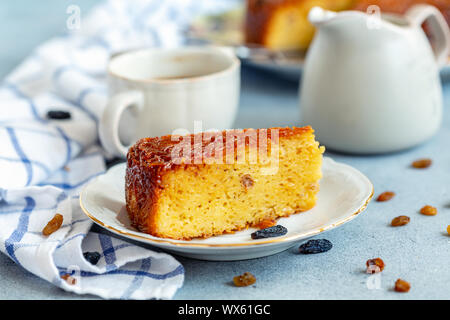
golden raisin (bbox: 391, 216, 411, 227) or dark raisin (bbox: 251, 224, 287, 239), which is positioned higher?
dark raisin (bbox: 251, 224, 287, 239)

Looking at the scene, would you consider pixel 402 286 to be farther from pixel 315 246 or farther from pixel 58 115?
pixel 58 115

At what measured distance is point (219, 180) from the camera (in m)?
0.99

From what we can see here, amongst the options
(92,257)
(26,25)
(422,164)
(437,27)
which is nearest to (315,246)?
(92,257)

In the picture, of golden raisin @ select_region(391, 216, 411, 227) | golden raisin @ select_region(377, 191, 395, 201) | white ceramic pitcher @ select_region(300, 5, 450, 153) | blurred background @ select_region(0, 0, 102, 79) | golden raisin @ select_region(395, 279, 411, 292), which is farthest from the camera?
blurred background @ select_region(0, 0, 102, 79)

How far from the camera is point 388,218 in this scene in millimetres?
1136

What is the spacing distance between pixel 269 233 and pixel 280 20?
111 centimetres

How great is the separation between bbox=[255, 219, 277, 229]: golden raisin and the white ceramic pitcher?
44cm

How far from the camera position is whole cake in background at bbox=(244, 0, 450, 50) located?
1.88 metres

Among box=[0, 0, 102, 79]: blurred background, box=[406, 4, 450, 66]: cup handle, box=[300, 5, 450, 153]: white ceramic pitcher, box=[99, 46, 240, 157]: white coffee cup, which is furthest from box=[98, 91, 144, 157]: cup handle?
box=[0, 0, 102, 79]: blurred background

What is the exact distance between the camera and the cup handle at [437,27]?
1476 mm

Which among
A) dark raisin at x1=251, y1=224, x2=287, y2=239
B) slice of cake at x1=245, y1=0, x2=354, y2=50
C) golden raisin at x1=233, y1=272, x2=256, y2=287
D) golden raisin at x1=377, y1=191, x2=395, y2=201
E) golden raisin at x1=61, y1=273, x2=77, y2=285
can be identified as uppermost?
slice of cake at x1=245, y1=0, x2=354, y2=50

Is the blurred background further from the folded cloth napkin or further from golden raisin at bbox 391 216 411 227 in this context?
golden raisin at bbox 391 216 411 227

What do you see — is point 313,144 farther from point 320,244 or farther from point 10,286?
point 10,286

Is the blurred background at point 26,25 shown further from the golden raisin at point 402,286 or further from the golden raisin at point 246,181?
the golden raisin at point 402,286
